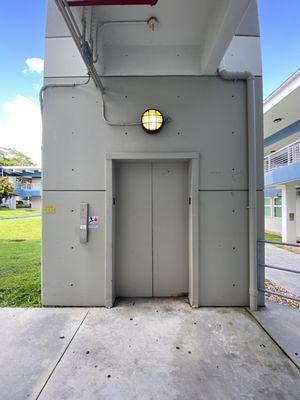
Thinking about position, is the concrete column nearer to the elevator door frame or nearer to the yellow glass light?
the elevator door frame

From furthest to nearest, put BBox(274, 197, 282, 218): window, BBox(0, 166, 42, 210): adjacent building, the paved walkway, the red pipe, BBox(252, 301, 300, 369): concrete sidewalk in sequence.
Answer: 1. BBox(0, 166, 42, 210): adjacent building
2. BBox(274, 197, 282, 218): window
3. the paved walkway
4. BBox(252, 301, 300, 369): concrete sidewalk
5. the red pipe

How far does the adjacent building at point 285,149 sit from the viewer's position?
7.23m

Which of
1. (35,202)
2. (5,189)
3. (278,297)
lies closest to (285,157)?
(278,297)

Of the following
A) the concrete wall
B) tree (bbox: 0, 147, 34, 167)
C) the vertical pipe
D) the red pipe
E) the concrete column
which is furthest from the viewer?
tree (bbox: 0, 147, 34, 167)

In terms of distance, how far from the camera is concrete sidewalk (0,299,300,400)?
1.57 metres

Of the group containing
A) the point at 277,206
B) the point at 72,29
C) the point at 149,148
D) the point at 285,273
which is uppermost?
the point at 72,29

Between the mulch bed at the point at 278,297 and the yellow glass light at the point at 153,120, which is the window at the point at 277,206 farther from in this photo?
the yellow glass light at the point at 153,120

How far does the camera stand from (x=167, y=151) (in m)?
2.89

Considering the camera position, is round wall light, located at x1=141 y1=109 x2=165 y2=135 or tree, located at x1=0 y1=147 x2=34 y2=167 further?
tree, located at x1=0 y1=147 x2=34 y2=167

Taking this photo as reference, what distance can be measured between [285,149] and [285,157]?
42 centimetres

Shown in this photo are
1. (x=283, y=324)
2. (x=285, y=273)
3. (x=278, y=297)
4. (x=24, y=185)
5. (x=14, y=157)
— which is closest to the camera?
(x=283, y=324)

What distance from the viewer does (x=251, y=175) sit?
2.84 meters

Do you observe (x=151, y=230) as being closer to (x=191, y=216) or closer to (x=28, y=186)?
(x=191, y=216)

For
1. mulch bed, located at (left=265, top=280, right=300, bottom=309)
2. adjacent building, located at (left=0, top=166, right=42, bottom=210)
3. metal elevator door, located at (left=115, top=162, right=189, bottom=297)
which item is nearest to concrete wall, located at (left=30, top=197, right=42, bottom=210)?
adjacent building, located at (left=0, top=166, right=42, bottom=210)
